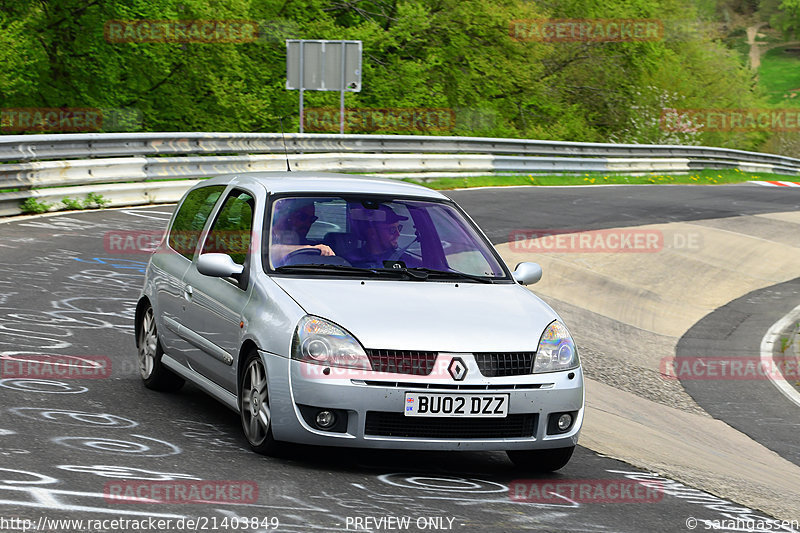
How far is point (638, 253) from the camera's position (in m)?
18.0

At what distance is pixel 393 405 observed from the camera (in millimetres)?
5523

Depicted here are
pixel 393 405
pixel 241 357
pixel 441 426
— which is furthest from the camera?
pixel 241 357

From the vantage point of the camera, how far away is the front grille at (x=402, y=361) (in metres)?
5.53

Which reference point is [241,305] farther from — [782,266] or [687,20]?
[687,20]

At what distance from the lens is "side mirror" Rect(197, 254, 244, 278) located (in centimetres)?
A: 633

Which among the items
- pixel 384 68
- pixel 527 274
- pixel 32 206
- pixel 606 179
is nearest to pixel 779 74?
pixel 384 68

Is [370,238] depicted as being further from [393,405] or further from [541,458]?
[541,458]

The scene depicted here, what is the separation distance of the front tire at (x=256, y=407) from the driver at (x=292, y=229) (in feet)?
2.27

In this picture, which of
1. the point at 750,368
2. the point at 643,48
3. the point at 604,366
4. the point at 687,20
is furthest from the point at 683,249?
the point at 687,20

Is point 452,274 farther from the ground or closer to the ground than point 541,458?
farther from the ground

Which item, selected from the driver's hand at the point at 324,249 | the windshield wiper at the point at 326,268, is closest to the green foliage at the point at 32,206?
Result: the driver's hand at the point at 324,249

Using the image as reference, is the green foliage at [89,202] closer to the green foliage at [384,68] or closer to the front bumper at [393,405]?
the green foliage at [384,68]

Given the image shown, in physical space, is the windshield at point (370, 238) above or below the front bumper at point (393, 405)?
above

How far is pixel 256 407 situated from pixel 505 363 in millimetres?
1328
